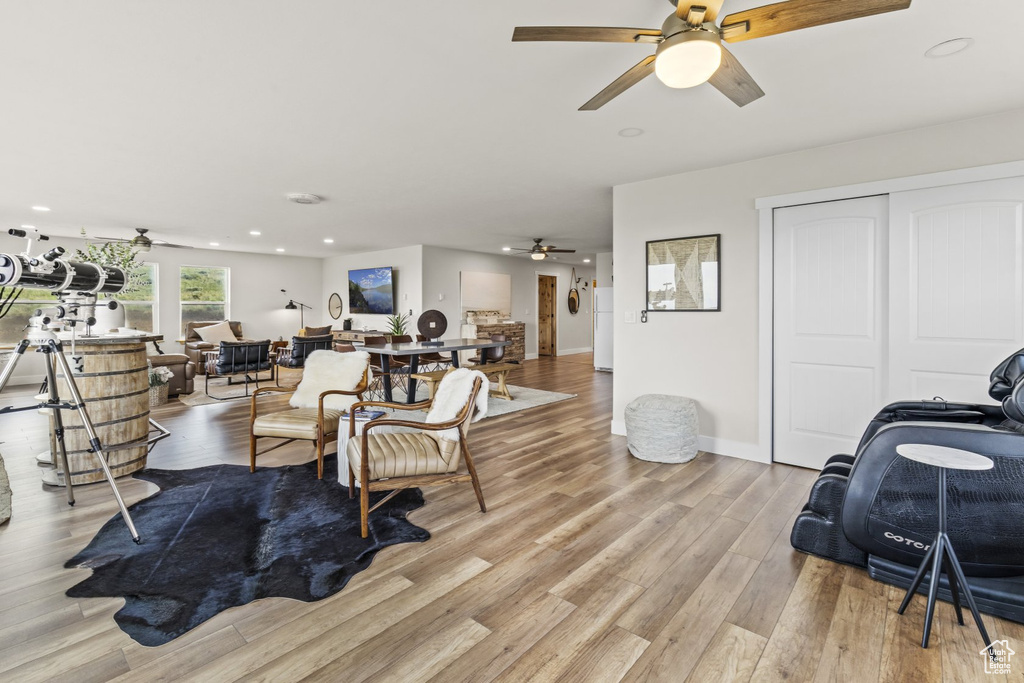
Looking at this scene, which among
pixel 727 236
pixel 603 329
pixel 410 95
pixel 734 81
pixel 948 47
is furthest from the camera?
pixel 603 329

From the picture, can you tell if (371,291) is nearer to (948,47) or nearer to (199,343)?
(199,343)

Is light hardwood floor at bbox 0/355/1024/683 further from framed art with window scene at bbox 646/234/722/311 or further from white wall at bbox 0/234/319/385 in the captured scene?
white wall at bbox 0/234/319/385

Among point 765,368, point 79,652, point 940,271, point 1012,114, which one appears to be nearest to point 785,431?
point 765,368

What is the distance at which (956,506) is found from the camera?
1.78 m

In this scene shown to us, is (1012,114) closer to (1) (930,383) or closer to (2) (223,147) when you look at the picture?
(1) (930,383)

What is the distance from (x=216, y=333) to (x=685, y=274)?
8.63 metres

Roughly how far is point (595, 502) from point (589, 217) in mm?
4265

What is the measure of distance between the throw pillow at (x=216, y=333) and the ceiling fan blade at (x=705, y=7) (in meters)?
9.44

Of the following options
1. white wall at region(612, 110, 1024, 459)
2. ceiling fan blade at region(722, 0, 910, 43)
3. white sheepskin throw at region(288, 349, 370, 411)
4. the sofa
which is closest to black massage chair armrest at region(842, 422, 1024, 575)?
ceiling fan blade at region(722, 0, 910, 43)

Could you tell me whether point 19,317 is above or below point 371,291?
below

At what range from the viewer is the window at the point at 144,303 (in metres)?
8.72

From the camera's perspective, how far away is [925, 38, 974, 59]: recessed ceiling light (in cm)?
213

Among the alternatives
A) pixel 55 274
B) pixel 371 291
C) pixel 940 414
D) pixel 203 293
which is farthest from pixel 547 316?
pixel 55 274

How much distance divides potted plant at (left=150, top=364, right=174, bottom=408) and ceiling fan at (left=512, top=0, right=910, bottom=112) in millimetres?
6175
